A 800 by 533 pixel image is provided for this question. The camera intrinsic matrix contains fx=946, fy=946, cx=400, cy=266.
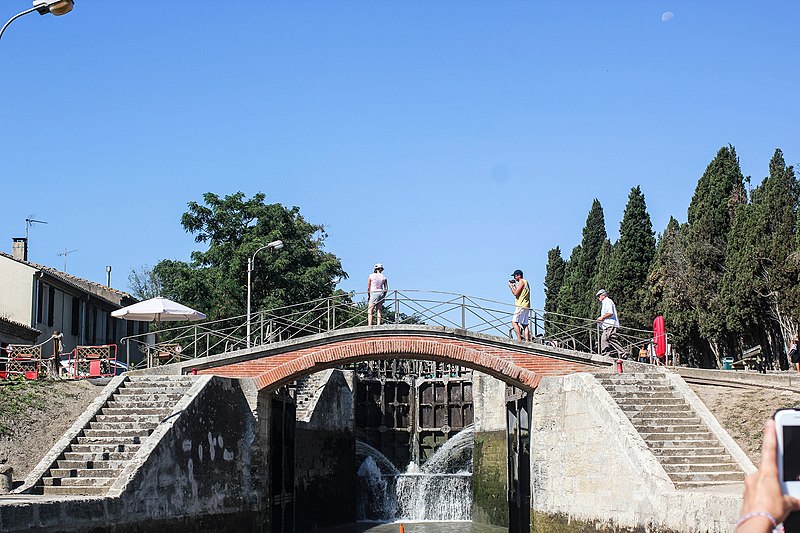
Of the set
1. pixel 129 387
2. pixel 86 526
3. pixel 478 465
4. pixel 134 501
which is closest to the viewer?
pixel 86 526

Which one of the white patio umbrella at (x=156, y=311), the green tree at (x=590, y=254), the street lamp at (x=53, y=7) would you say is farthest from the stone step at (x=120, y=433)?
the green tree at (x=590, y=254)

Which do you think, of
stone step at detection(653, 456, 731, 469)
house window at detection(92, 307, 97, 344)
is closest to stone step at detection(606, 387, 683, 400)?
stone step at detection(653, 456, 731, 469)

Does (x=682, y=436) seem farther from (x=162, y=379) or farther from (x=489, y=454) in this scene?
(x=489, y=454)

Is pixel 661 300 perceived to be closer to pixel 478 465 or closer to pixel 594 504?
pixel 478 465

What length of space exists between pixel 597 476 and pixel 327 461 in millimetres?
13365

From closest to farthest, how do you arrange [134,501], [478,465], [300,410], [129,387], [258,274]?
1. [134,501]
2. [129,387]
3. [300,410]
4. [478,465]
5. [258,274]

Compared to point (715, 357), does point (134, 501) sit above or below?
below

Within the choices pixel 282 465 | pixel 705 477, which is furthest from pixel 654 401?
pixel 282 465

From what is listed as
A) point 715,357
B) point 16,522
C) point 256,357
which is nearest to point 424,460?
point 715,357

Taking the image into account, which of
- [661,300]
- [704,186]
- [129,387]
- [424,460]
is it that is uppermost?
[704,186]

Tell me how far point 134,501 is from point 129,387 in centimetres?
461

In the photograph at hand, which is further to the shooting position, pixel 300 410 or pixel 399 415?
pixel 399 415

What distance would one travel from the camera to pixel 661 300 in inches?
1576

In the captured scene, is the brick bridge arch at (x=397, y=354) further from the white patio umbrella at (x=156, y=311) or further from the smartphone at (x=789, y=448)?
the smartphone at (x=789, y=448)
